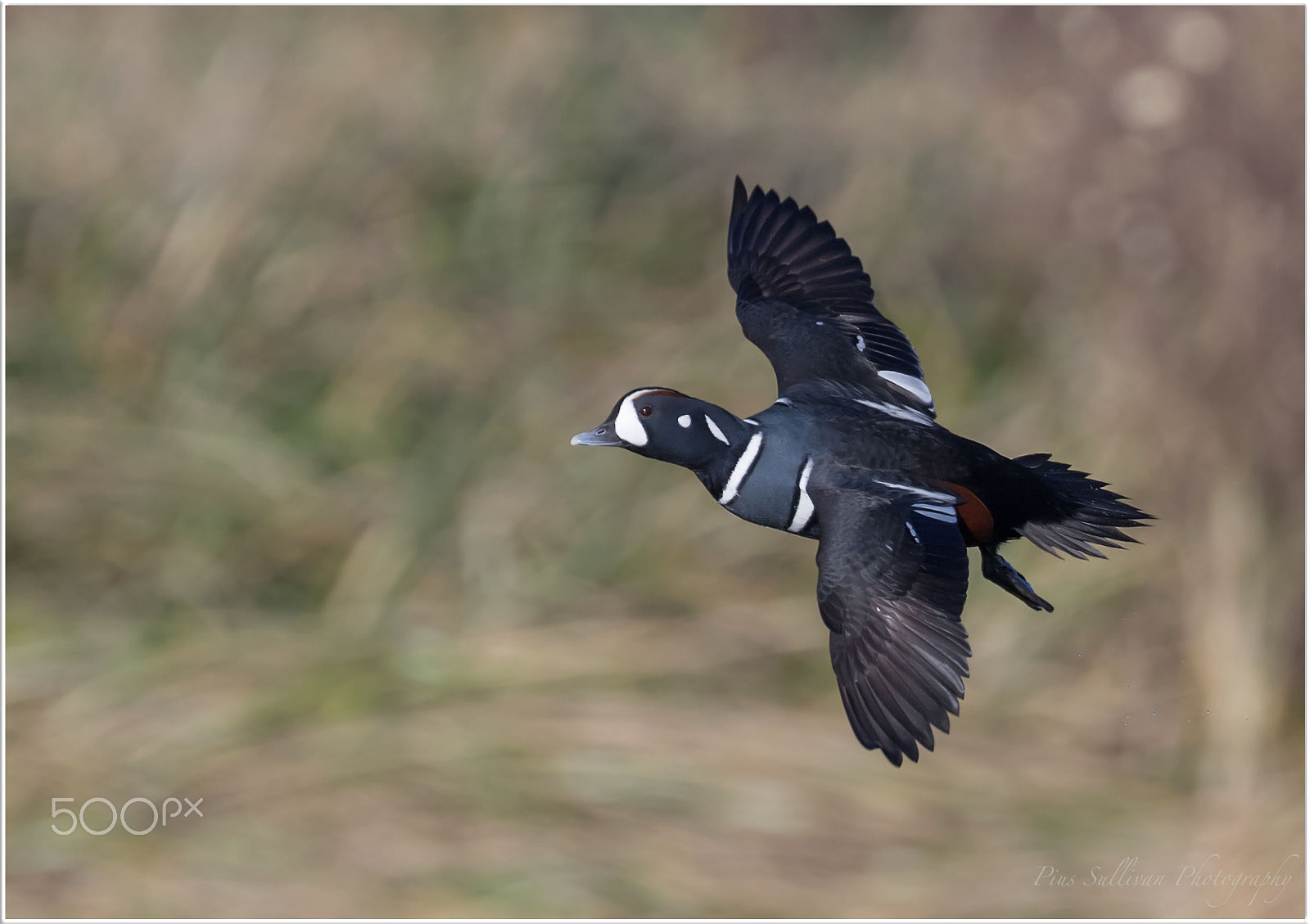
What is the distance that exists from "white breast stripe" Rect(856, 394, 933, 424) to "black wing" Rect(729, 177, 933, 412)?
0.09 meters

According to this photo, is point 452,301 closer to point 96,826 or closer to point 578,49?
point 578,49

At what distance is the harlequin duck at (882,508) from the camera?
6.12 feet

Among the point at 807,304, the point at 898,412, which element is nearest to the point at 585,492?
the point at 807,304

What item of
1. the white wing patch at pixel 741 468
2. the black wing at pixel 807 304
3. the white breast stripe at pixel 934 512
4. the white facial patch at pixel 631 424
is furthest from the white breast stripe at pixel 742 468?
the black wing at pixel 807 304

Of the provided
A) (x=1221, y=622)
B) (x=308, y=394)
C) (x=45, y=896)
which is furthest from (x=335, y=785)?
(x=1221, y=622)

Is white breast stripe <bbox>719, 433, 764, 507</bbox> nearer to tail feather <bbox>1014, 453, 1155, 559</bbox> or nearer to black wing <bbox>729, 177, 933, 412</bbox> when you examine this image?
black wing <bbox>729, 177, 933, 412</bbox>

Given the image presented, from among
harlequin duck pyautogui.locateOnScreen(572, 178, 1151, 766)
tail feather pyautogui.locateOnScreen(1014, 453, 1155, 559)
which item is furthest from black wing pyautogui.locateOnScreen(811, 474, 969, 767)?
tail feather pyautogui.locateOnScreen(1014, 453, 1155, 559)

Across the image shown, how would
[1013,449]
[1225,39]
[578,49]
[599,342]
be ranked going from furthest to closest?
[578,49], [599,342], [1013,449], [1225,39]

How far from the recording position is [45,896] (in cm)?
548

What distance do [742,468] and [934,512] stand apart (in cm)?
29

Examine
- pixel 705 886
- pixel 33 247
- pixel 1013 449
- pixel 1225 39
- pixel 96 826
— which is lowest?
pixel 705 886

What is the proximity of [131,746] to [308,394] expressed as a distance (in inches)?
62.5

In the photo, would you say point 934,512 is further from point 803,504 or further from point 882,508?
point 803,504

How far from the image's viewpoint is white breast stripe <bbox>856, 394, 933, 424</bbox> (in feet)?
6.90
